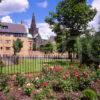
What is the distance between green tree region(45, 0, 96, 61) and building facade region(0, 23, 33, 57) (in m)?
39.9

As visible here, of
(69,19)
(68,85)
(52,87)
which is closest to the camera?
(68,85)

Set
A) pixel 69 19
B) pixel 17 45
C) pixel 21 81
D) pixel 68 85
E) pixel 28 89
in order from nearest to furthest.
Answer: pixel 28 89, pixel 68 85, pixel 21 81, pixel 69 19, pixel 17 45

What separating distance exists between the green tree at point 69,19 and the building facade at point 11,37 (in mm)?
39874

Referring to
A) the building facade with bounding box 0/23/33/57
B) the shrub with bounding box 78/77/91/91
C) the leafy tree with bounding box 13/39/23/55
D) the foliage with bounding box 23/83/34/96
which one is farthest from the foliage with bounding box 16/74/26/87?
the building facade with bounding box 0/23/33/57

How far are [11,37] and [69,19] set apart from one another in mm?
45905

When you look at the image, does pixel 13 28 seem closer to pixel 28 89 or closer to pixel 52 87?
pixel 52 87

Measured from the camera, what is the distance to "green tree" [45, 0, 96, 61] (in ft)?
130

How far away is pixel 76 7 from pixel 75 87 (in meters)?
27.9

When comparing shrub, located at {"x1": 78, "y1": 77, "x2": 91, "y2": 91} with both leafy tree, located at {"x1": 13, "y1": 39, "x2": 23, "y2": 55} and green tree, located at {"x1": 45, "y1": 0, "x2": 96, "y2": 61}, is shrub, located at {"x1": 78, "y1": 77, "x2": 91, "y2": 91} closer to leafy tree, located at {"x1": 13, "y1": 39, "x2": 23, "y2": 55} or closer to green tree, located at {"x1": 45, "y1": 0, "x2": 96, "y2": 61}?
green tree, located at {"x1": 45, "y1": 0, "x2": 96, "y2": 61}

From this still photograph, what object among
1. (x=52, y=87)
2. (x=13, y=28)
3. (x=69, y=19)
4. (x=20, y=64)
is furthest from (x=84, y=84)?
(x=13, y=28)

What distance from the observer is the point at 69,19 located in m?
39.9

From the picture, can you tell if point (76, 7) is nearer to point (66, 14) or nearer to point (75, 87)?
point (66, 14)

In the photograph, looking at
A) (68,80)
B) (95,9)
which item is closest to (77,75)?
(68,80)

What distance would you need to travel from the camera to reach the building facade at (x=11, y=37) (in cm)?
8100
